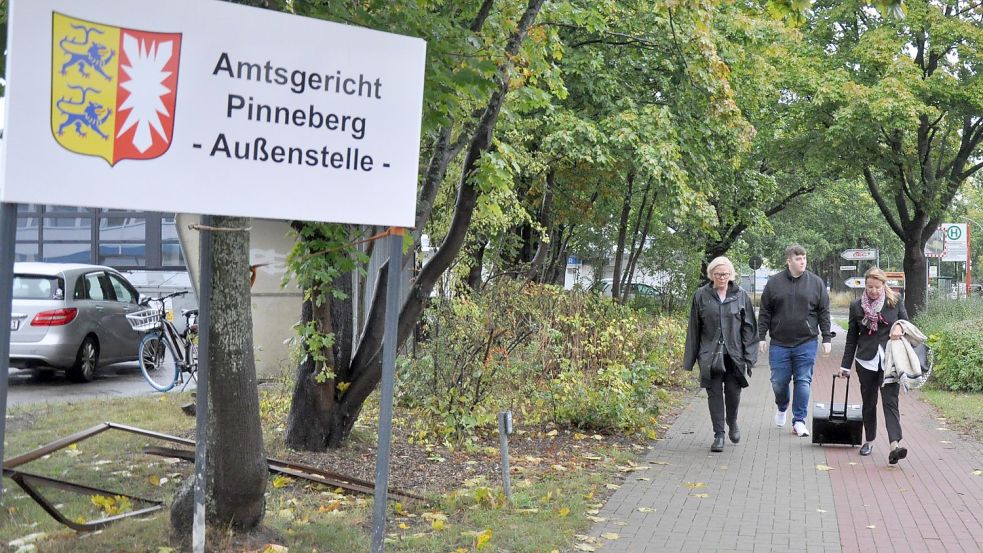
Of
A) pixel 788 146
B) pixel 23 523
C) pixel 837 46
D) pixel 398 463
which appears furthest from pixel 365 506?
pixel 837 46

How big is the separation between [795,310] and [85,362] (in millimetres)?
8886

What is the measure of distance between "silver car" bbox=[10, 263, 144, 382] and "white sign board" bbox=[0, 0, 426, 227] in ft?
31.4

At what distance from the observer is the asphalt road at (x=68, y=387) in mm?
11445

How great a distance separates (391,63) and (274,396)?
6.17 m

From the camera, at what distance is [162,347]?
529 inches

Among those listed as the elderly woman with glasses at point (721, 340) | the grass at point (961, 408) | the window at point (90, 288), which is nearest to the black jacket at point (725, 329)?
the elderly woman with glasses at point (721, 340)

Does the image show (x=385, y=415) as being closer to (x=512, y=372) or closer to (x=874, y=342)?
(x=512, y=372)

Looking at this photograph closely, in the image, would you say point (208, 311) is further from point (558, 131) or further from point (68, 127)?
point (558, 131)

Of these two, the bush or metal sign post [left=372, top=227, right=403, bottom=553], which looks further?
the bush

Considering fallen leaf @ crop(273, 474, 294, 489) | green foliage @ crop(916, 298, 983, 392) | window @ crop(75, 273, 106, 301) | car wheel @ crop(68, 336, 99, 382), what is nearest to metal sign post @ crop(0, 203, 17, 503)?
fallen leaf @ crop(273, 474, 294, 489)

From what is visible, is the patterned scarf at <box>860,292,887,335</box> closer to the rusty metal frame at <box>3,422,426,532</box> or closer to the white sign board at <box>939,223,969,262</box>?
the rusty metal frame at <box>3,422,426,532</box>

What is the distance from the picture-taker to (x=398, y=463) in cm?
770

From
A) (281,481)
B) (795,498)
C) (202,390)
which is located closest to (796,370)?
(795,498)

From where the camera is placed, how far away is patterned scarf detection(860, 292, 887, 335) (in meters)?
8.52
